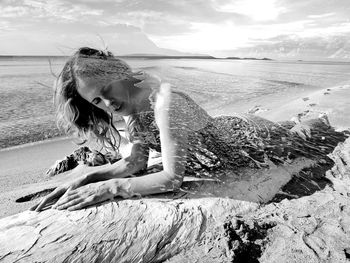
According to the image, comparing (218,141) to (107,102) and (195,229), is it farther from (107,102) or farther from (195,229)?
(107,102)

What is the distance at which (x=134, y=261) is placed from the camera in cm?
188

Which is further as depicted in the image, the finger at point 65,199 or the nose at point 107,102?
the nose at point 107,102

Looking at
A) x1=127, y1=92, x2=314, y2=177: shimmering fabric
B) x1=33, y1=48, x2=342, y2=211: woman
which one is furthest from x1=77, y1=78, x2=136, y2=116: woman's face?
x1=127, y1=92, x2=314, y2=177: shimmering fabric

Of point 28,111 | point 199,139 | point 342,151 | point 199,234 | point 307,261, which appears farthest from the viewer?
point 28,111

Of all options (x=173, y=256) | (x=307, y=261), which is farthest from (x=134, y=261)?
(x=307, y=261)

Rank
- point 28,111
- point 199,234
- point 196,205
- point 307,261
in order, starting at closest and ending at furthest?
1. point 307,261
2. point 199,234
3. point 196,205
4. point 28,111

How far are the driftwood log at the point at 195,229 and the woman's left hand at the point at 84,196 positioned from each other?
0.05 metres

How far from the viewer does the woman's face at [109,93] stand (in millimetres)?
2264

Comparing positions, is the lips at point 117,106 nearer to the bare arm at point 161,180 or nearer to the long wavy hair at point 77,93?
the long wavy hair at point 77,93

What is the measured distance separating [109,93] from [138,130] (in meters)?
0.54

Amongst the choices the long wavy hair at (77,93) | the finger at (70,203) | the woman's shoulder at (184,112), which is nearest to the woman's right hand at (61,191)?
the finger at (70,203)

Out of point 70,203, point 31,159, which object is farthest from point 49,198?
point 31,159

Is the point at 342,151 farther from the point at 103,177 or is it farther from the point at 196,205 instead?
the point at 103,177

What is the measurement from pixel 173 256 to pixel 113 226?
1.36 ft
